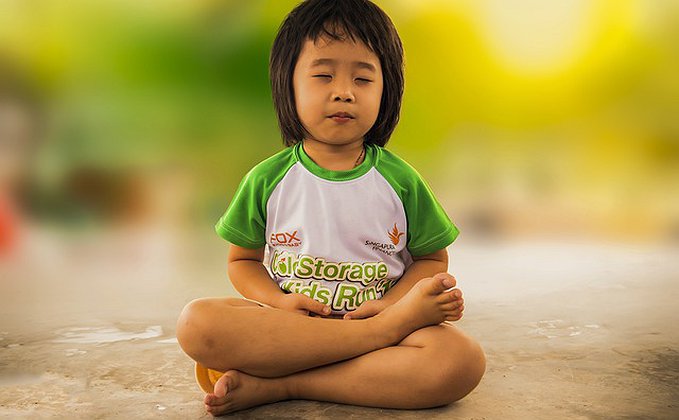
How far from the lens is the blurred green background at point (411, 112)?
124 inches

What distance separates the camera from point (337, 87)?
1315 mm

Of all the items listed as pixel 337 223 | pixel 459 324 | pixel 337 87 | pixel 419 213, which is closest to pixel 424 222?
pixel 419 213

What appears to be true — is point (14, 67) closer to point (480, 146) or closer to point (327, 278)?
point (480, 146)

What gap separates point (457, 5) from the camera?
10.8 ft

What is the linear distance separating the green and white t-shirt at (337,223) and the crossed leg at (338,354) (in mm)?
78

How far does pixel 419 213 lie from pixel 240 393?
1.27ft

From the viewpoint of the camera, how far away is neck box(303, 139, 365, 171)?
4.49ft

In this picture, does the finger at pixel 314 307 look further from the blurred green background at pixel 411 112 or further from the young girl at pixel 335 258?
the blurred green background at pixel 411 112

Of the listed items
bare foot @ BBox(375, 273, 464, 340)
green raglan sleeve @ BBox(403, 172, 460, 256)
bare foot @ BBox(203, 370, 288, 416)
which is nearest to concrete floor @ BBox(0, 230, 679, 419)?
bare foot @ BBox(203, 370, 288, 416)

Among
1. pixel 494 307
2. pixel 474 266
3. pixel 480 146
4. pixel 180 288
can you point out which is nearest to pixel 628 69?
pixel 480 146

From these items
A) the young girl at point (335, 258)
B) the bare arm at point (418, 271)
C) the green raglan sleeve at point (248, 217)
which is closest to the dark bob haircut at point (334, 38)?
the young girl at point (335, 258)

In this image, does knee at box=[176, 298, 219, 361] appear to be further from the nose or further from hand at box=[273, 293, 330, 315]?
the nose

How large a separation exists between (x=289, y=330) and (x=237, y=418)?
0.14 m

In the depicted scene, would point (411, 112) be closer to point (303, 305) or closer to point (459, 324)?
point (459, 324)
